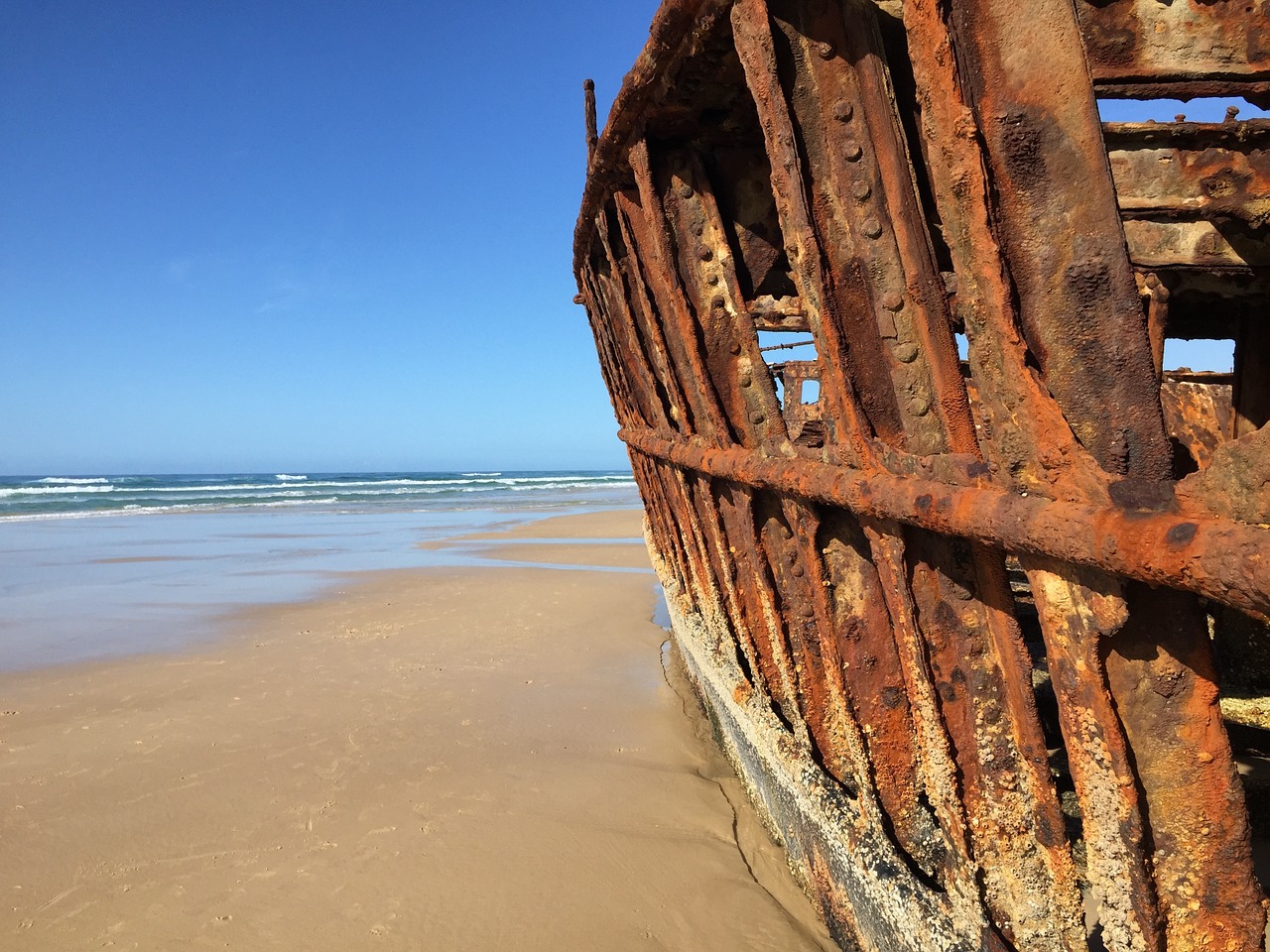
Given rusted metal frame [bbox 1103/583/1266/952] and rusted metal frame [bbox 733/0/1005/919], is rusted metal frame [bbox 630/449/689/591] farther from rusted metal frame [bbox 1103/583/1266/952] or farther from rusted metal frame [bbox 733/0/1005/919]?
rusted metal frame [bbox 1103/583/1266/952]

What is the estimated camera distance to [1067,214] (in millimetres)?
1148

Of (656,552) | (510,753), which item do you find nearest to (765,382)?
(510,753)

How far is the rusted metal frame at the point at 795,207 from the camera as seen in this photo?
1676 millimetres

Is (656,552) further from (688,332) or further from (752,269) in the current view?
(688,332)

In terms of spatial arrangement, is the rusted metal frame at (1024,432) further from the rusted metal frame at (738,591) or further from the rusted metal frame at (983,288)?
the rusted metal frame at (738,591)

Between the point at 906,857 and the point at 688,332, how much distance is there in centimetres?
172

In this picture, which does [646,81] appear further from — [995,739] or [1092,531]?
[995,739]

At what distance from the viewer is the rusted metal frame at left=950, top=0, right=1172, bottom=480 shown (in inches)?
43.9

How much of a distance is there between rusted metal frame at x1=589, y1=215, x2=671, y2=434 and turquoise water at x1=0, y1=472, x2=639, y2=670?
5885 mm

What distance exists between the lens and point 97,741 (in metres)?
4.99

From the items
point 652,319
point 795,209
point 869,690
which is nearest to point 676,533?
point 652,319

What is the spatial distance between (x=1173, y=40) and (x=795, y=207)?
82 centimetres

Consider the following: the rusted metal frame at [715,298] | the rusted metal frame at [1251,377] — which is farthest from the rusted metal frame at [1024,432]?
the rusted metal frame at [1251,377]

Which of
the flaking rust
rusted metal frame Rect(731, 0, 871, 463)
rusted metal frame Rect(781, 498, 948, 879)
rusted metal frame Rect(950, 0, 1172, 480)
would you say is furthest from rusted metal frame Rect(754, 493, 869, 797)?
rusted metal frame Rect(950, 0, 1172, 480)
